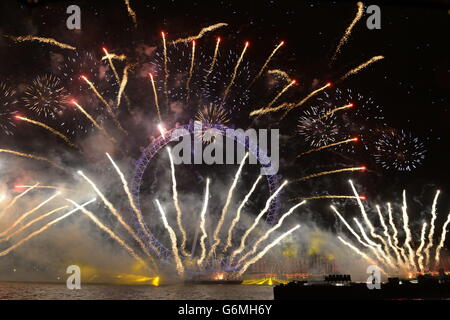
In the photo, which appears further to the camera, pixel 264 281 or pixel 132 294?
pixel 264 281

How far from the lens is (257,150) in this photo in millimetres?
76500

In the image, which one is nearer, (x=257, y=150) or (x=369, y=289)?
(x=369, y=289)

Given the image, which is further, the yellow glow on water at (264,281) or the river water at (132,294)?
the yellow glow on water at (264,281)

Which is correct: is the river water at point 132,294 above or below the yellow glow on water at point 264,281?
above

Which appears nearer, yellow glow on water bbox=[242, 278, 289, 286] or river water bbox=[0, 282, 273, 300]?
river water bbox=[0, 282, 273, 300]

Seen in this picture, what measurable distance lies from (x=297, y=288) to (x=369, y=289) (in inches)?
380

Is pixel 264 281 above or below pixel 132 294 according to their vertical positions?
below

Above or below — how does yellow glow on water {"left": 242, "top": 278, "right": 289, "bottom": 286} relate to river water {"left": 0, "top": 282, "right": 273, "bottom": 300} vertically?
below

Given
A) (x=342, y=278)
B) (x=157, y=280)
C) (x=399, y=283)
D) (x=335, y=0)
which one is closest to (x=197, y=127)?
(x=342, y=278)
